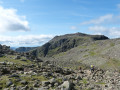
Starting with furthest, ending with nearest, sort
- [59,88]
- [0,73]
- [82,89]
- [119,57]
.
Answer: [119,57] < [0,73] < [82,89] < [59,88]

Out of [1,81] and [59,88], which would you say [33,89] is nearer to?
[59,88]

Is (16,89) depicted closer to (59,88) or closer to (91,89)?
(59,88)

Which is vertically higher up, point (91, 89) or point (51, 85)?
point (51, 85)

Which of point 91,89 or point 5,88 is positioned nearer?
point 5,88

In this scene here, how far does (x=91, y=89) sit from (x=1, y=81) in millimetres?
11069

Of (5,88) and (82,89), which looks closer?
(5,88)

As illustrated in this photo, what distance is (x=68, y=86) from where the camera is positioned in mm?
13266

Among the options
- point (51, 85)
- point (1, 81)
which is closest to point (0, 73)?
point (1, 81)

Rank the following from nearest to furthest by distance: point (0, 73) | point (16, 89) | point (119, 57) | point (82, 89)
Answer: point (16, 89)
point (82, 89)
point (0, 73)
point (119, 57)

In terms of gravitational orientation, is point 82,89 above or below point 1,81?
below

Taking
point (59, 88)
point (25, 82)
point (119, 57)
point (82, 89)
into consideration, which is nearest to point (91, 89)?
point (82, 89)

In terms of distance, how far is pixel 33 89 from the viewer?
1245 cm

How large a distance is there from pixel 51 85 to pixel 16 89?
392cm

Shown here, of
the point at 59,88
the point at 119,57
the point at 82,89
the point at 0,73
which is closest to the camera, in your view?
the point at 59,88
